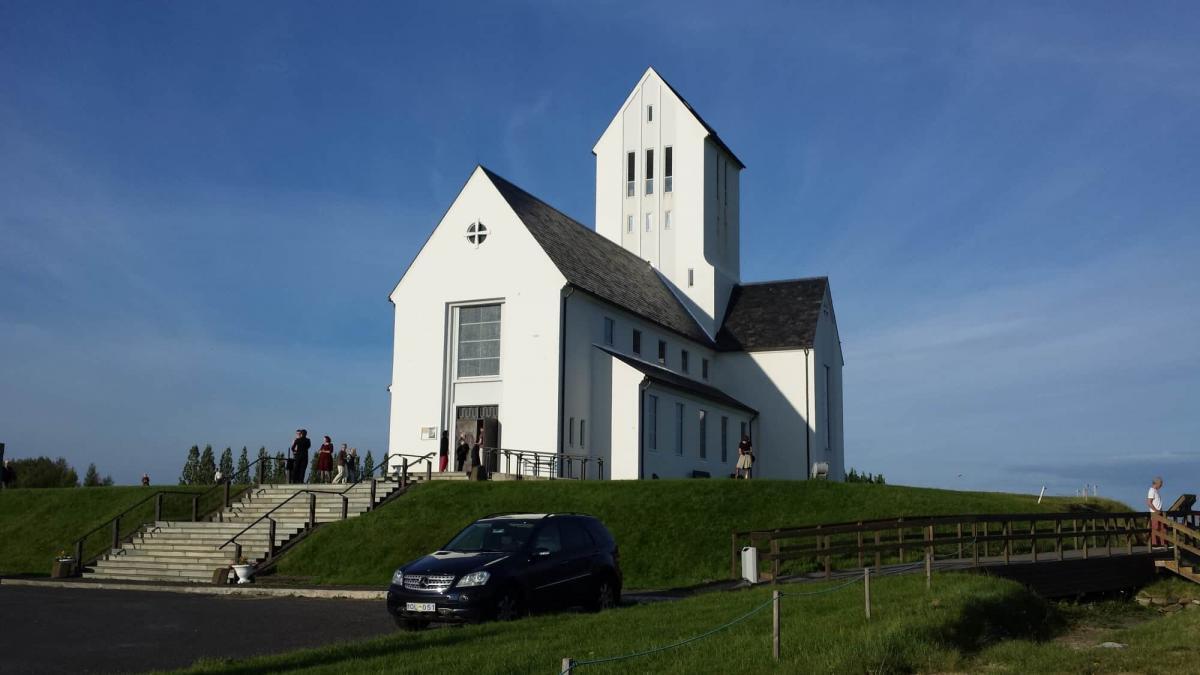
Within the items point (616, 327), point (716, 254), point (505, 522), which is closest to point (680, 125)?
point (716, 254)

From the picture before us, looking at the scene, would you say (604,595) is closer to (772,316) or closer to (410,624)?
(410,624)

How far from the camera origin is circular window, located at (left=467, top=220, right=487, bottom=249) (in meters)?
39.7

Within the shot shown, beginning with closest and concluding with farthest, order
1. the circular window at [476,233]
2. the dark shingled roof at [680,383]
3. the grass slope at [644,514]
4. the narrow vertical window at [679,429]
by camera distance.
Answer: the grass slope at [644,514], the dark shingled roof at [680,383], the circular window at [476,233], the narrow vertical window at [679,429]

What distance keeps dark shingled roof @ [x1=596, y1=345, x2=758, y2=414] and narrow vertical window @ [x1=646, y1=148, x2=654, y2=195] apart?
1008 cm

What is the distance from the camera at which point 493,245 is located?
1551 inches

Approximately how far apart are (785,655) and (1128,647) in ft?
18.4

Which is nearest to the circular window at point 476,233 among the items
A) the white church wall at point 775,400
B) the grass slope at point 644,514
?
the grass slope at point 644,514

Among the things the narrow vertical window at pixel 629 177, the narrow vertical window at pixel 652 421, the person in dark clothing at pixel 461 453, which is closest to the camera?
the person in dark clothing at pixel 461 453

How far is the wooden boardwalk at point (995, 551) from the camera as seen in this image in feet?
71.4

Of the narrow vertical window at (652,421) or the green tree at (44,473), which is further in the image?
the green tree at (44,473)

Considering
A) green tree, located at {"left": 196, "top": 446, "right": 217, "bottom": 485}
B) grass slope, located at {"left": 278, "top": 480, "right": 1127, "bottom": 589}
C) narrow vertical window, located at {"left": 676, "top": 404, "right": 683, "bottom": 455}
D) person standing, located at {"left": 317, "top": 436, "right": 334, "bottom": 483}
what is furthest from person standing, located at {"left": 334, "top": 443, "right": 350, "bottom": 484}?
green tree, located at {"left": 196, "top": 446, "right": 217, "bottom": 485}

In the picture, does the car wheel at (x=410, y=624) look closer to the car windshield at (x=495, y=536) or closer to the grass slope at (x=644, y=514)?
the car windshield at (x=495, y=536)

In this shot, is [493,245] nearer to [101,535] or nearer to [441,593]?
[101,535]

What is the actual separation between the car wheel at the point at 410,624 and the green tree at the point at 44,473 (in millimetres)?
38489
